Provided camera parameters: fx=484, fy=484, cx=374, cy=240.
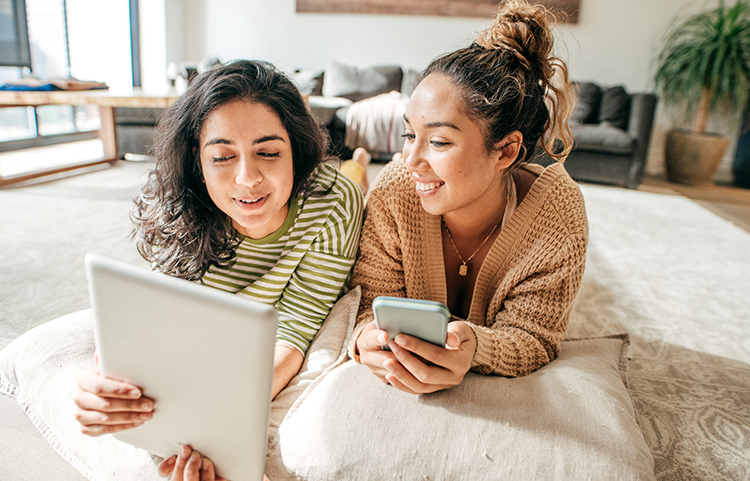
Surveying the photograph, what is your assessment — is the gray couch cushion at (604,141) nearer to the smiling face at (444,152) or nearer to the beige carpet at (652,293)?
the beige carpet at (652,293)

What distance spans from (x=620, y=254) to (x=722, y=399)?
3.88ft

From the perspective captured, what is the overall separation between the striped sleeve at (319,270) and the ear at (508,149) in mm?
342

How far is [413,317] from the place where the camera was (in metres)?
0.66

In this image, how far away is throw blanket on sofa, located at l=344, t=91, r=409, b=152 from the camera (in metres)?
3.99

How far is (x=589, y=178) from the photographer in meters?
3.95

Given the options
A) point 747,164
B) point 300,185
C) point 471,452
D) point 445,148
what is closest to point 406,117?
point 445,148

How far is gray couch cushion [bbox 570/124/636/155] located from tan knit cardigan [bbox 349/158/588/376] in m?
2.94

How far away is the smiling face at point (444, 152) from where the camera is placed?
3.12ft

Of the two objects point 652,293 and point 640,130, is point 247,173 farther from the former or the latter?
point 640,130

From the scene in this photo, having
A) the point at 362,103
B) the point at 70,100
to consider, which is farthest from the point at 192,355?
the point at 362,103

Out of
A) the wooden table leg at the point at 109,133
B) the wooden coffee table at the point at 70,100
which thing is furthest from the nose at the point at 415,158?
the wooden table leg at the point at 109,133

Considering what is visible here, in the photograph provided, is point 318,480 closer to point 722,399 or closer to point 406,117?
point 406,117

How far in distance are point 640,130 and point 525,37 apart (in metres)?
3.44

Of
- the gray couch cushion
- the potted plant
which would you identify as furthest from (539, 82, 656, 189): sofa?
the potted plant
